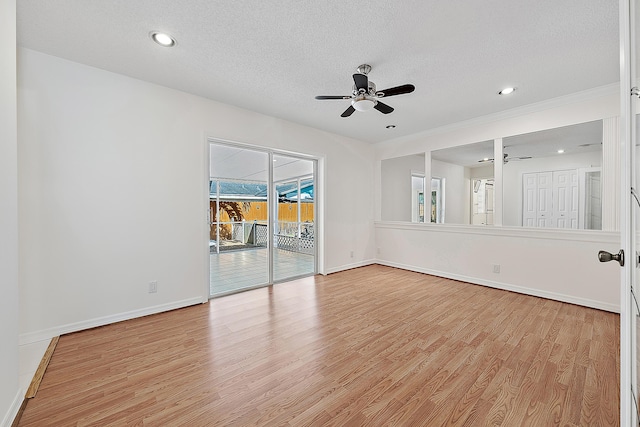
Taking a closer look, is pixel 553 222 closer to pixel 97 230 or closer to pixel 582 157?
pixel 582 157

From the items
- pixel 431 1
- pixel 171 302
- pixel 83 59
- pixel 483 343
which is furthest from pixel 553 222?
pixel 83 59

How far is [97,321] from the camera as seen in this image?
104 inches

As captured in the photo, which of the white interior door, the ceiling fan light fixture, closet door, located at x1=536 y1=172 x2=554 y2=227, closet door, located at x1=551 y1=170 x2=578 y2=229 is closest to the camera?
the white interior door

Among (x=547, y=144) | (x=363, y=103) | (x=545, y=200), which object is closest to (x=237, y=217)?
(x=363, y=103)

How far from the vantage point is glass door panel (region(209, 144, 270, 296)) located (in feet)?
11.9

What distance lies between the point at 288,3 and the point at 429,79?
5.80ft

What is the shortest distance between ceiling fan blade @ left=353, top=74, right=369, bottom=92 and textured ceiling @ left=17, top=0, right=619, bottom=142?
0.74ft

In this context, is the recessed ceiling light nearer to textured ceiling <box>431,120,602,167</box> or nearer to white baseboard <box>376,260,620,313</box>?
textured ceiling <box>431,120,602,167</box>

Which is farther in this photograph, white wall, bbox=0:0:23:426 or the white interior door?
white wall, bbox=0:0:23:426

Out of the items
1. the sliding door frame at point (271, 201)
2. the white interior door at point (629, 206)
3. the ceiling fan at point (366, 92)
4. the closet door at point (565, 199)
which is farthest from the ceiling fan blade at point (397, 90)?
the closet door at point (565, 199)

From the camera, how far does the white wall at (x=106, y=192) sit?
2340 millimetres

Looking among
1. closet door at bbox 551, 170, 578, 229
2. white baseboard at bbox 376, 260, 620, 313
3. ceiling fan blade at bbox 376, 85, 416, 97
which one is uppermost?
ceiling fan blade at bbox 376, 85, 416, 97

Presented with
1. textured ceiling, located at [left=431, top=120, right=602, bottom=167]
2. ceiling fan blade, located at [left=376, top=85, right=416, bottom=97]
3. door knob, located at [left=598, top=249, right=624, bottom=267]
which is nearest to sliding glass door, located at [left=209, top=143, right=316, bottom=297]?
ceiling fan blade, located at [left=376, top=85, right=416, bottom=97]

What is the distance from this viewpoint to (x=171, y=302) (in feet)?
10.1
